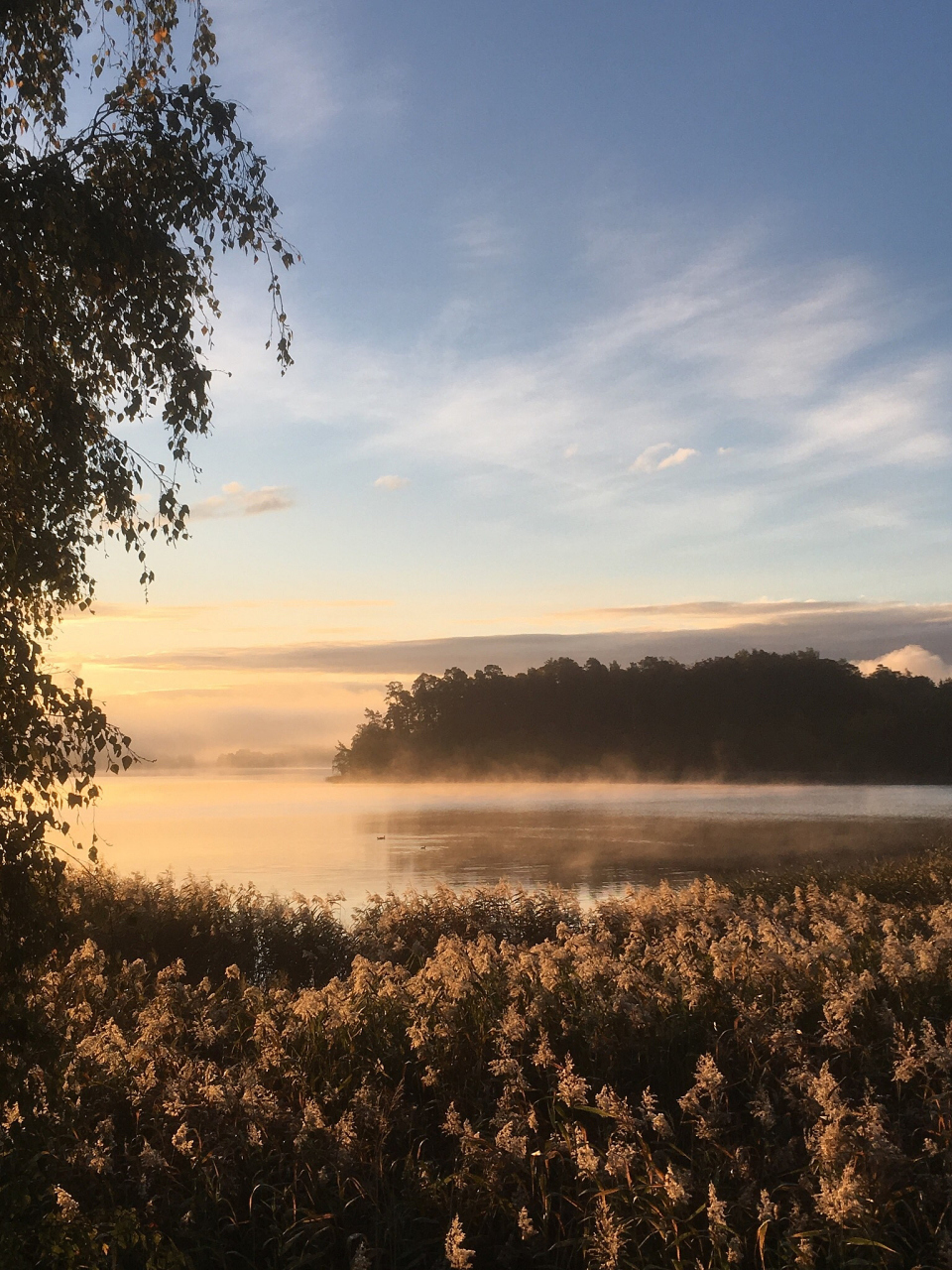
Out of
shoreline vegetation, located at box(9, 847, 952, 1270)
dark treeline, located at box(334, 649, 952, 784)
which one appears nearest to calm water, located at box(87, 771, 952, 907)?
shoreline vegetation, located at box(9, 847, 952, 1270)

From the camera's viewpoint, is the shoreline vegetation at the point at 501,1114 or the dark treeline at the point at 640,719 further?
the dark treeline at the point at 640,719

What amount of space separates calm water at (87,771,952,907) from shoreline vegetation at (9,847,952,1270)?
9.34 m

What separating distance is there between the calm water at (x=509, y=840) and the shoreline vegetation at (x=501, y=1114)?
30.6 ft

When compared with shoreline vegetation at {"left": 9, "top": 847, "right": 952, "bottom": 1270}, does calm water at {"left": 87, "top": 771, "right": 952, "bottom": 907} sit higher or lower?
lower

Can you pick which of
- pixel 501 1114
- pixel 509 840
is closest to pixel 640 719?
pixel 509 840

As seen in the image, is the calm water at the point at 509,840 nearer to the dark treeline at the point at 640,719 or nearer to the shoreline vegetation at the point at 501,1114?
the shoreline vegetation at the point at 501,1114

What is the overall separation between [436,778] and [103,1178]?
118 m

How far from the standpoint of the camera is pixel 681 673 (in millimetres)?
121250

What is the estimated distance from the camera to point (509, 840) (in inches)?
1320

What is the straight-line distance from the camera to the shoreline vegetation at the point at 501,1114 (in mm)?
4820

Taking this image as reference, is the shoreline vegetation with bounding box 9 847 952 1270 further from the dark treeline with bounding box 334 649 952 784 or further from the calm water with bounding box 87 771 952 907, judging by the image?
the dark treeline with bounding box 334 649 952 784

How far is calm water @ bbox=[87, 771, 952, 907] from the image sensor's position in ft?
77.0

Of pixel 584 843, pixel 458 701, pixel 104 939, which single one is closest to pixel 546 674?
pixel 458 701

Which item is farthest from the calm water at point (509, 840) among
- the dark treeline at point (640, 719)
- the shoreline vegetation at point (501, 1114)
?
the dark treeline at point (640, 719)
